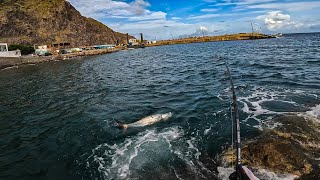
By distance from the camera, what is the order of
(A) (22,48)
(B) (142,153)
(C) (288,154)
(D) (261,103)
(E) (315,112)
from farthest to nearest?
(A) (22,48), (D) (261,103), (E) (315,112), (B) (142,153), (C) (288,154)

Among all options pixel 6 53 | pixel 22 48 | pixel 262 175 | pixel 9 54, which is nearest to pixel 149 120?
pixel 262 175

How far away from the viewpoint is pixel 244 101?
29.1 m

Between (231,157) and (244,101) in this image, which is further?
(244,101)

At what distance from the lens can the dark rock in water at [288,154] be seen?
14227 millimetres

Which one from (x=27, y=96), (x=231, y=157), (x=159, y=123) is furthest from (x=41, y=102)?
(x=231, y=157)

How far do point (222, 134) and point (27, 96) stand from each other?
32.7 meters

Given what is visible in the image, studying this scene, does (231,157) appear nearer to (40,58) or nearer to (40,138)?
(40,138)

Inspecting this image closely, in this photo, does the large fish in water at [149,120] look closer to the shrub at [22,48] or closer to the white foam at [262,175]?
the white foam at [262,175]

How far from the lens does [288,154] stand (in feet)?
48.9

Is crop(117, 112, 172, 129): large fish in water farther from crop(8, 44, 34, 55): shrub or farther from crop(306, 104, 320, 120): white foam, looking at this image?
crop(8, 44, 34, 55): shrub

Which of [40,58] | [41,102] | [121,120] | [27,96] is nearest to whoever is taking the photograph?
[121,120]

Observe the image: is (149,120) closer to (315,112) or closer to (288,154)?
(288,154)

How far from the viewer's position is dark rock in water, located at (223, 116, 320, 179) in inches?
560

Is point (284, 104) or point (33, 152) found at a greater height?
point (284, 104)
